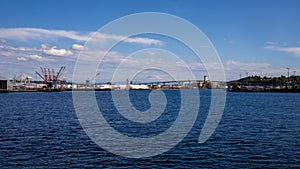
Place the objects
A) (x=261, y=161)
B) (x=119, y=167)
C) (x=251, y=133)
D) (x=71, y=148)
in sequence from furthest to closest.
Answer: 1. (x=251, y=133)
2. (x=71, y=148)
3. (x=261, y=161)
4. (x=119, y=167)

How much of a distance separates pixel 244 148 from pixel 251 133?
8928 mm

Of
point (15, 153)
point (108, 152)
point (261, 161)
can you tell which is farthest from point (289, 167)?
point (15, 153)

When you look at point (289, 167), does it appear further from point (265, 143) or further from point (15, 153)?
→ point (15, 153)

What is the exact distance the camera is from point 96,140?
32.6m

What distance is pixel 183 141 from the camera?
32.1 meters

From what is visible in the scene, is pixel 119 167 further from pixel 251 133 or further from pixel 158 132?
pixel 251 133

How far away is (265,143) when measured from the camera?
30938 mm

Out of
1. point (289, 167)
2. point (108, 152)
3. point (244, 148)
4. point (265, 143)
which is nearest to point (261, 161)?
point (289, 167)

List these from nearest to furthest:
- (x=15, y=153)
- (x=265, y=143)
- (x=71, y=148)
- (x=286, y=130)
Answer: (x=15, y=153) → (x=71, y=148) → (x=265, y=143) → (x=286, y=130)

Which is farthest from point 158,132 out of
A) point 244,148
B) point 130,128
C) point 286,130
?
point 286,130

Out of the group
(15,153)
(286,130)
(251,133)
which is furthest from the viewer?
(286,130)

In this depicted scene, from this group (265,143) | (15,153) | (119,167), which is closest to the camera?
(119,167)

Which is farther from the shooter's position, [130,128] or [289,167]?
[130,128]

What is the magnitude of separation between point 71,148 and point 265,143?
57.5 ft
